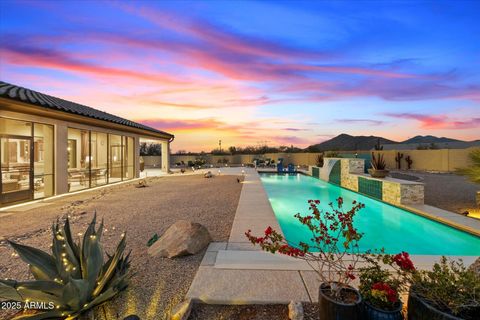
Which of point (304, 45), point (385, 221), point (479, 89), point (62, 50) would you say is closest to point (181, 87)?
point (62, 50)

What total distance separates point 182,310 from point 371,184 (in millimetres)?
9548

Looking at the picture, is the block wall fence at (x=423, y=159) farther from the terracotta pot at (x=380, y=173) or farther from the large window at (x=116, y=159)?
the large window at (x=116, y=159)

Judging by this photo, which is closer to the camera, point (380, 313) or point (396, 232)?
point (380, 313)

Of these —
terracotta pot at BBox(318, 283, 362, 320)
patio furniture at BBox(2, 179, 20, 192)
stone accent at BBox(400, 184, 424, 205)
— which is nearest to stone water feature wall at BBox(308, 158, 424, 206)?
stone accent at BBox(400, 184, 424, 205)

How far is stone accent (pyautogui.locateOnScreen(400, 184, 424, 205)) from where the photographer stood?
25.5 feet

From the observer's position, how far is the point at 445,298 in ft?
5.93

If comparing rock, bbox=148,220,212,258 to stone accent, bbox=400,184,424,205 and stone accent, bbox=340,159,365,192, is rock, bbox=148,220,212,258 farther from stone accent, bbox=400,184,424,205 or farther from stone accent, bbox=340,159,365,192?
stone accent, bbox=340,159,365,192

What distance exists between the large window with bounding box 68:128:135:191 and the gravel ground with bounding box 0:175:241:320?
3603 millimetres

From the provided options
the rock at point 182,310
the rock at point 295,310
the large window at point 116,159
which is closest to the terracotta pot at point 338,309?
the rock at point 295,310

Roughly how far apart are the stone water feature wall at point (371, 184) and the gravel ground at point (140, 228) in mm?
5093

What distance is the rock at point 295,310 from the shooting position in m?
2.21

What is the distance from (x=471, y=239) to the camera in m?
5.18

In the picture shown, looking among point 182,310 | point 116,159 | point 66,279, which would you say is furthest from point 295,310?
point 116,159

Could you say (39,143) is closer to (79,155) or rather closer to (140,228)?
(79,155)
